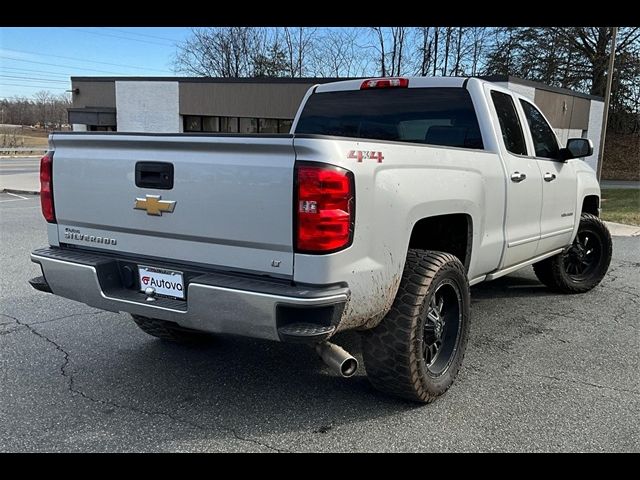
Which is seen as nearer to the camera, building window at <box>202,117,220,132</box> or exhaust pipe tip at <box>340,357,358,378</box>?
exhaust pipe tip at <box>340,357,358,378</box>

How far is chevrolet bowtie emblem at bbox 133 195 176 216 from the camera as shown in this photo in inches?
111

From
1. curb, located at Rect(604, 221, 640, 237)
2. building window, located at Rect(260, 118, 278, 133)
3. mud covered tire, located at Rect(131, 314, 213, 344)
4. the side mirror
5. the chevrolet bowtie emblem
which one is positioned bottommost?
curb, located at Rect(604, 221, 640, 237)

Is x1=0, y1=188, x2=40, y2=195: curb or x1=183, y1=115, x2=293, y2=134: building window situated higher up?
x1=183, y1=115, x2=293, y2=134: building window

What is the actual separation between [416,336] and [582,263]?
3981mm

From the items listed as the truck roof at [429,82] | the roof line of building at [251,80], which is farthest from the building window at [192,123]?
the truck roof at [429,82]

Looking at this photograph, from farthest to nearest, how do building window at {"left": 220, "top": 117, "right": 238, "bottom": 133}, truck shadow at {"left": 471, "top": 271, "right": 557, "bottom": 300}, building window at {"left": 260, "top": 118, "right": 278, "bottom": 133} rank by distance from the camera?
1. building window at {"left": 220, "top": 117, "right": 238, "bottom": 133}
2. building window at {"left": 260, "top": 118, "right": 278, "bottom": 133}
3. truck shadow at {"left": 471, "top": 271, "right": 557, "bottom": 300}

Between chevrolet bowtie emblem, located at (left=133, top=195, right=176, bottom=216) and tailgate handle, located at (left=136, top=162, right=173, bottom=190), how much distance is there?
7cm

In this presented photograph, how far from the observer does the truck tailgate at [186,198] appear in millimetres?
2539

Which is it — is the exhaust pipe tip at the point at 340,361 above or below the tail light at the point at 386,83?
below

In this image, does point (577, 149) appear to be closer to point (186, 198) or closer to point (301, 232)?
point (301, 232)

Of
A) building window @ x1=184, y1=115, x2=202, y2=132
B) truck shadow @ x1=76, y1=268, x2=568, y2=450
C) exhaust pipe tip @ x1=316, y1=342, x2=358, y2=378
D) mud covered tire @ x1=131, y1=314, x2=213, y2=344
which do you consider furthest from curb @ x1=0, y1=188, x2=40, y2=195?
exhaust pipe tip @ x1=316, y1=342, x2=358, y2=378

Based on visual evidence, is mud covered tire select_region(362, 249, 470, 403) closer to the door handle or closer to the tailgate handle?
the door handle

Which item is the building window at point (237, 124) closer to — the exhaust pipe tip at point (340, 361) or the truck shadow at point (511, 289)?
the truck shadow at point (511, 289)

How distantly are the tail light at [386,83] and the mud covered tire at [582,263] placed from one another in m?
2.76
